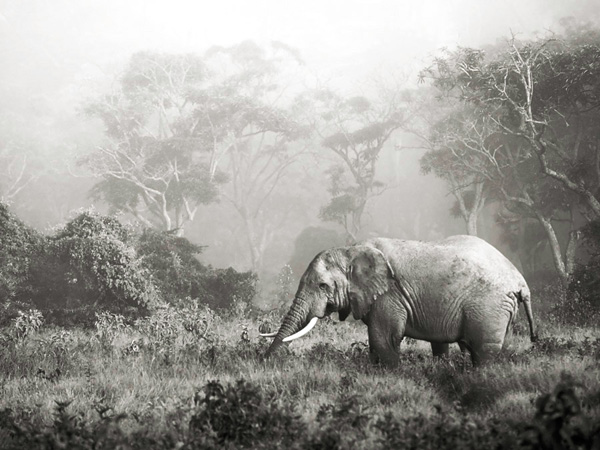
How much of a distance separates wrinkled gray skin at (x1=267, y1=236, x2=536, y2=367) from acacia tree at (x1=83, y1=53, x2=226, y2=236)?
21.2 metres

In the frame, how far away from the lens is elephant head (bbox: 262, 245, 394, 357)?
731 cm

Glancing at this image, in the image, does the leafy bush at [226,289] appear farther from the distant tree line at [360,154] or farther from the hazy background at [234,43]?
the hazy background at [234,43]

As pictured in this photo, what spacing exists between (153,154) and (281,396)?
1060 inches

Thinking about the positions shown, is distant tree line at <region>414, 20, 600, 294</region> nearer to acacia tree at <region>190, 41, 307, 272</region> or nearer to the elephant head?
the elephant head

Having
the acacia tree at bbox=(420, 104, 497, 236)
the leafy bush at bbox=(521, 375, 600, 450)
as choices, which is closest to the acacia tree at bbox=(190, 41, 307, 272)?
the acacia tree at bbox=(420, 104, 497, 236)

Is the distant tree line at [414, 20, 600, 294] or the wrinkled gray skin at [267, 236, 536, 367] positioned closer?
the wrinkled gray skin at [267, 236, 536, 367]

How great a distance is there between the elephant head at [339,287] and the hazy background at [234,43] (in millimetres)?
14603

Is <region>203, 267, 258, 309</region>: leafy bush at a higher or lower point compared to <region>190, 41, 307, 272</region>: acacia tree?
lower

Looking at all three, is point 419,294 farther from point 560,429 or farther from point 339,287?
point 560,429

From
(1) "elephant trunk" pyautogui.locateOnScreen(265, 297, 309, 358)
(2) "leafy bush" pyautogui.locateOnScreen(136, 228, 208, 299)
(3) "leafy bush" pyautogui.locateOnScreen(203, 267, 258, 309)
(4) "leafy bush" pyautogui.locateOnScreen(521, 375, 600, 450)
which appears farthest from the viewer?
(3) "leafy bush" pyautogui.locateOnScreen(203, 267, 258, 309)

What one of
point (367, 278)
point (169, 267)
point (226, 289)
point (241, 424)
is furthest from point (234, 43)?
point (241, 424)

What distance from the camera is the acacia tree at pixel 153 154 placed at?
30.0 metres

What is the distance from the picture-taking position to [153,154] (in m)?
30.8

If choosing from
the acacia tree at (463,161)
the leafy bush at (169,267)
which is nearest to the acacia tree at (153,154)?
the leafy bush at (169,267)
